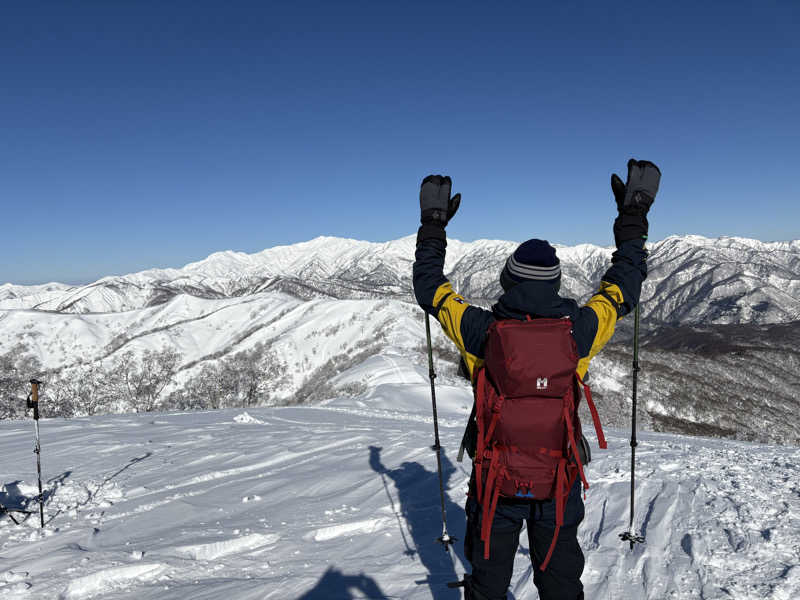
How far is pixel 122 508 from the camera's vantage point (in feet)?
26.0

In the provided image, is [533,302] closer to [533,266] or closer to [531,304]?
[531,304]

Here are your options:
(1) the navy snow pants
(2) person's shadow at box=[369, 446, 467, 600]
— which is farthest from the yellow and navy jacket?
(2) person's shadow at box=[369, 446, 467, 600]

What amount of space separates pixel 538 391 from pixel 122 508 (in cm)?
833

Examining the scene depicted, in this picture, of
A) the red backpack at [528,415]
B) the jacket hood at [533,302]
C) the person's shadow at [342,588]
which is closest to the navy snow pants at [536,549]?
the red backpack at [528,415]

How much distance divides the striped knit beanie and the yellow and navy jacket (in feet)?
0.16

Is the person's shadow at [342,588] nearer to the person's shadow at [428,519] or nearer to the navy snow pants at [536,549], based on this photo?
the person's shadow at [428,519]

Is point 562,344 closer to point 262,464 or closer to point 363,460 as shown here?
point 363,460

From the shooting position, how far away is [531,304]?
3.25 meters

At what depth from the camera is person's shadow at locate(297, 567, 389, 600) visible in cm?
497

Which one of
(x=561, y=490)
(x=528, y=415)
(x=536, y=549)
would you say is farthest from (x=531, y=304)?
(x=536, y=549)

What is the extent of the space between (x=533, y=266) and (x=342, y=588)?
4.43m

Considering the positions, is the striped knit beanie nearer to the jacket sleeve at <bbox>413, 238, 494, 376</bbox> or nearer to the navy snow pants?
the jacket sleeve at <bbox>413, 238, 494, 376</bbox>

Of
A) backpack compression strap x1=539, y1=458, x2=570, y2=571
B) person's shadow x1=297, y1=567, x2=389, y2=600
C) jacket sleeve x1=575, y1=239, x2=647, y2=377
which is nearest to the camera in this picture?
backpack compression strap x1=539, y1=458, x2=570, y2=571

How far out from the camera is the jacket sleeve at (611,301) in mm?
3399
